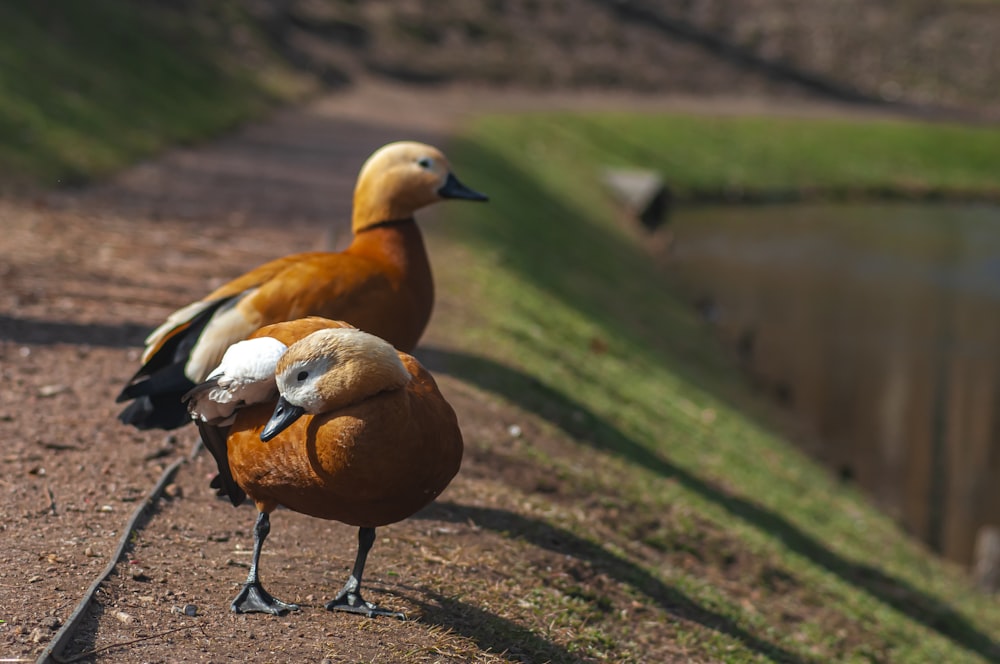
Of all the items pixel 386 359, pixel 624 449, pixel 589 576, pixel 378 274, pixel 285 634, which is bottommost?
pixel 624 449

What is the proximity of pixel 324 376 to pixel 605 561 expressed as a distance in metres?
2.83

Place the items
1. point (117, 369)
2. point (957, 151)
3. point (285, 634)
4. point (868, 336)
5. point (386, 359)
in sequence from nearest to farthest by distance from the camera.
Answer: point (386, 359) → point (285, 634) → point (117, 369) → point (868, 336) → point (957, 151)

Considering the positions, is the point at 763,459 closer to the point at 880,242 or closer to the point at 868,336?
the point at 868,336

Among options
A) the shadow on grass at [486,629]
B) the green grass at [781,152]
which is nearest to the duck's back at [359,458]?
the shadow on grass at [486,629]

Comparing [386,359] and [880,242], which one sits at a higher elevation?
[386,359]

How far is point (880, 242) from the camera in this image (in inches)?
1043

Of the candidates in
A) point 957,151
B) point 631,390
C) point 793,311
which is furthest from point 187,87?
point 957,151

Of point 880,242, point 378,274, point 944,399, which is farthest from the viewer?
point 880,242

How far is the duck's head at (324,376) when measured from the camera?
4309 millimetres

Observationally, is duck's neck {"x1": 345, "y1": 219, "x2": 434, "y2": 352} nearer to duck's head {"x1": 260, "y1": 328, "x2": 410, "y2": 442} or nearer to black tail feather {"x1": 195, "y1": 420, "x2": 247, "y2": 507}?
black tail feather {"x1": 195, "y1": 420, "x2": 247, "y2": 507}

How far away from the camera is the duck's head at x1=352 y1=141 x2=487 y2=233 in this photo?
21.5ft

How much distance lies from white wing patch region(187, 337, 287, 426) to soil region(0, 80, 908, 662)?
802 millimetres

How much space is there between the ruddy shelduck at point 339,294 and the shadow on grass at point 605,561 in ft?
3.17

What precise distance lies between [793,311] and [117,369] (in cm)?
1458
